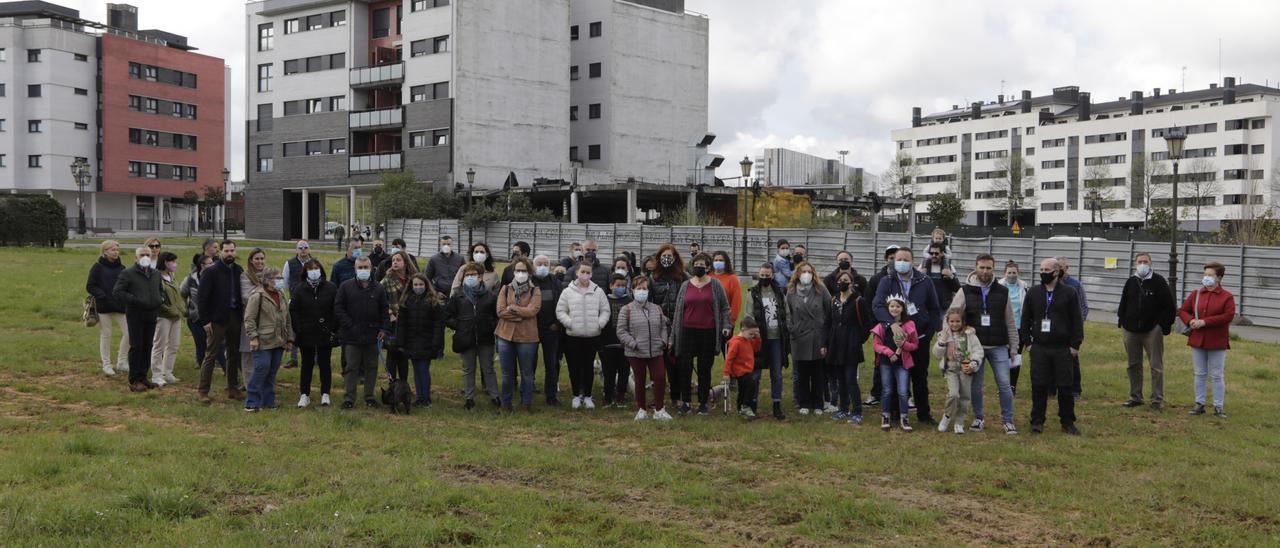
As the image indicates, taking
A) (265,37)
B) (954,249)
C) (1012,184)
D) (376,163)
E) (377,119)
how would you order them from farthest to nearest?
(1012,184) < (265,37) < (376,163) < (377,119) < (954,249)

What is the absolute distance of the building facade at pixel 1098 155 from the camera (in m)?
94.7

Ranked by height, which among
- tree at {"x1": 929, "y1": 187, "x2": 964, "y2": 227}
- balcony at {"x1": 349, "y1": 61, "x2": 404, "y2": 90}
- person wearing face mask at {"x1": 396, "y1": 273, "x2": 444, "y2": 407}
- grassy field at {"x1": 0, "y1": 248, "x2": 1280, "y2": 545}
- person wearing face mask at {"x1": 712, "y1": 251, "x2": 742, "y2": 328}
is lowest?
grassy field at {"x1": 0, "y1": 248, "x2": 1280, "y2": 545}

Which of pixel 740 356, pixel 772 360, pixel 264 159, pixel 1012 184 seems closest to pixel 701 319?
pixel 740 356

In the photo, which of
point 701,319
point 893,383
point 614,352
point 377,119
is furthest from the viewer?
point 377,119

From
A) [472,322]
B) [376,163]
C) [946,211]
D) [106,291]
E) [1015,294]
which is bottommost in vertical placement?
[472,322]

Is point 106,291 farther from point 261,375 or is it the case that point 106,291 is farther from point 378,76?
point 378,76

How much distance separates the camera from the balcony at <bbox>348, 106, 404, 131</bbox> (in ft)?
211

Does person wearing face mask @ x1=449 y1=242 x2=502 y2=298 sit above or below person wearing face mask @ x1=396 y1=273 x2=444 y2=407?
above

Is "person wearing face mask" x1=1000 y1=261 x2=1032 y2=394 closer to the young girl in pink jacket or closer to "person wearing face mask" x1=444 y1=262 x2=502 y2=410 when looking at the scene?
A: the young girl in pink jacket

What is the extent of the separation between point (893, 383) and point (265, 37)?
66.4 metres

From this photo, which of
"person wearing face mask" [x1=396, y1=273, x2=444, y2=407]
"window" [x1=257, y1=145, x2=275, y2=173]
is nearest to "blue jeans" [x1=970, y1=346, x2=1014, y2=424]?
"person wearing face mask" [x1=396, y1=273, x2=444, y2=407]

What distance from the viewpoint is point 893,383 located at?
38.5 ft

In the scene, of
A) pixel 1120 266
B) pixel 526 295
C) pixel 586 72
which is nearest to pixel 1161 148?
pixel 586 72

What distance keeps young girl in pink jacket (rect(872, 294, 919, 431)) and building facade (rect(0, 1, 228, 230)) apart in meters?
82.9
